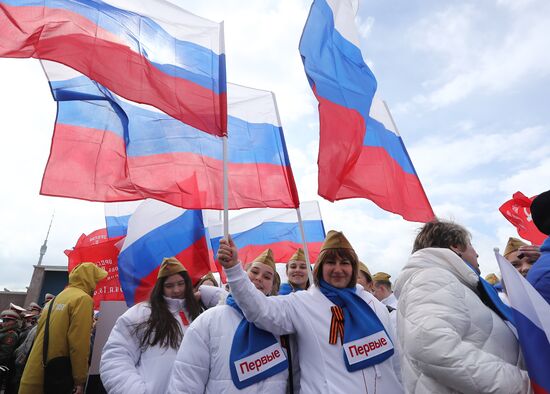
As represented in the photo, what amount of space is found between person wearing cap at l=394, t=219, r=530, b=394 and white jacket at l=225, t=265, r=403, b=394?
359mm

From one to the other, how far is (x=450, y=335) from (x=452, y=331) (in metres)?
0.03

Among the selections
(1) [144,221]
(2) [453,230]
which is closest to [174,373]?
(2) [453,230]

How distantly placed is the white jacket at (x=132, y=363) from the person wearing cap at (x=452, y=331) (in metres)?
1.94

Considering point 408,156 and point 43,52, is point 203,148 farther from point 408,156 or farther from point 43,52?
point 408,156

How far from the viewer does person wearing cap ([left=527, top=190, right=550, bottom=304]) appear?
202 centimetres

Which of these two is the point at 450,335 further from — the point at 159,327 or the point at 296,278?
the point at 296,278

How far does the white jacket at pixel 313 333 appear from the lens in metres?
2.50

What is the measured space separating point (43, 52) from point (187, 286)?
7.69ft

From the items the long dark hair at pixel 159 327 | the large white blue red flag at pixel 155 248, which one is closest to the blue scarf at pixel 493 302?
the long dark hair at pixel 159 327

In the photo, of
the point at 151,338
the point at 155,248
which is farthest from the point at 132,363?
the point at 155,248

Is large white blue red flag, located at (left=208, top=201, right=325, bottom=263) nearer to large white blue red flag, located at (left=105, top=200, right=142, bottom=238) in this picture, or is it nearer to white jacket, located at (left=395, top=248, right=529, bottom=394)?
large white blue red flag, located at (left=105, top=200, right=142, bottom=238)

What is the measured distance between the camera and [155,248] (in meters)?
5.91

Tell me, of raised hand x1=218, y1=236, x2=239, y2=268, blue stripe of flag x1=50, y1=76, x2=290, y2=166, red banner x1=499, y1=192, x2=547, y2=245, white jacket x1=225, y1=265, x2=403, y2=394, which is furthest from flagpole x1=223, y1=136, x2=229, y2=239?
red banner x1=499, y1=192, x2=547, y2=245

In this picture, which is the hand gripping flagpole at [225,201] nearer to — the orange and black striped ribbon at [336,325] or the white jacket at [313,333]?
the white jacket at [313,333]
